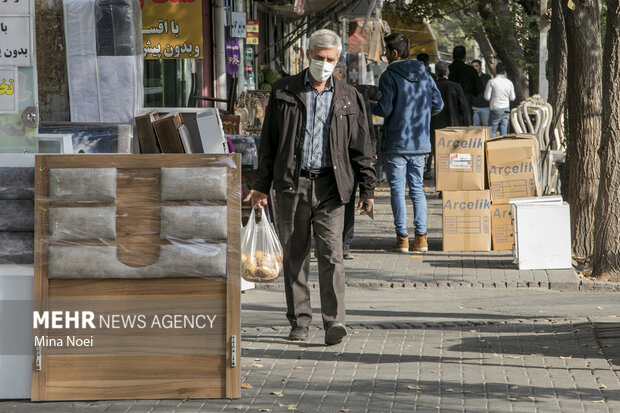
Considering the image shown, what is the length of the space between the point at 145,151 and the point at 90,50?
2.30ft

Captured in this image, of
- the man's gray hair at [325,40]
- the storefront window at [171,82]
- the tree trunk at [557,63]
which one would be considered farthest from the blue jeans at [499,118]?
the man's gray hair at [325,40]

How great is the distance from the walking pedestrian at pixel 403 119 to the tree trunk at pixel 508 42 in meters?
16.2

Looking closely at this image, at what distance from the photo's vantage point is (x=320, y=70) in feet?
22.0

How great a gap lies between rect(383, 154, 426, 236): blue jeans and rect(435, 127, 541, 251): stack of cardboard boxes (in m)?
0.20

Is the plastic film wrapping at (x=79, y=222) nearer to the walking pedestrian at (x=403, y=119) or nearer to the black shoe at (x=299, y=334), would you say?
the black shoe at (x=299, y=334)

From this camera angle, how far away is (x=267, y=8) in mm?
24250

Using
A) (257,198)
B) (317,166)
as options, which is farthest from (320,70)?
(257,198)

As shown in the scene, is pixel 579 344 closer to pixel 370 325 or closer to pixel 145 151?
pixel 370 325

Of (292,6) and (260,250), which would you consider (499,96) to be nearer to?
(292,6)

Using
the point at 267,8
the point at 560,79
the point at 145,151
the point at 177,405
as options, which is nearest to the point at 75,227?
the point at 177,405

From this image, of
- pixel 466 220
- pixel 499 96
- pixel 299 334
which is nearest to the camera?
pixel 299 334

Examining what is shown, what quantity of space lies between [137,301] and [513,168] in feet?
21.2

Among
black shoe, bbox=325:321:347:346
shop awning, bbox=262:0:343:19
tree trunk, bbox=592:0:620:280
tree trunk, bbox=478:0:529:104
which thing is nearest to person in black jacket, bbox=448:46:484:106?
shop awning, bbox=262:0:343:19

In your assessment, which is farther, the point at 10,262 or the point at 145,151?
the point at 145,151
